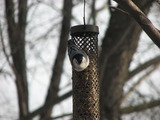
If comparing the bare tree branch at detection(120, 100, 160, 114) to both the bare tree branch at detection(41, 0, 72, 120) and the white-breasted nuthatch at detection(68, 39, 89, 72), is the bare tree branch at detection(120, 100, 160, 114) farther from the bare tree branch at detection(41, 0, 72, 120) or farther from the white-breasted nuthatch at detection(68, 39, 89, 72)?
the white-breasted nuthatch at detection(68, 39, 89, 72)

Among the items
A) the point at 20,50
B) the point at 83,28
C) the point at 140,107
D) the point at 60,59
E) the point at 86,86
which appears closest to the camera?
the point at 83,28

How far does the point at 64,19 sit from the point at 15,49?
836 mm

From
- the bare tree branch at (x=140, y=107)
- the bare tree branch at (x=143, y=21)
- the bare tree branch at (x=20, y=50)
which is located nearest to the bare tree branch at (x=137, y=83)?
the bare tree branch at (x=140, y=107)

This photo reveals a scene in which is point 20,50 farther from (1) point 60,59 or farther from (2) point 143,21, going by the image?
(2) point 143,21

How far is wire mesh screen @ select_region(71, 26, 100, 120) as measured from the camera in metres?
2.47

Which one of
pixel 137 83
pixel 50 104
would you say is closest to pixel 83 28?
pixel 50 104

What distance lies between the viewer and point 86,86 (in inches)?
98.7

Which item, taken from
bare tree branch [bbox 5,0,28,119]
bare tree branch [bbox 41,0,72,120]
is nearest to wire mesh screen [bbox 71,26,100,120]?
bare tree branch [bbox 5,0,28,119]

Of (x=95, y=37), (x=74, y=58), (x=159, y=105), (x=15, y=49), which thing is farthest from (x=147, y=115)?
(x=74, y=58)

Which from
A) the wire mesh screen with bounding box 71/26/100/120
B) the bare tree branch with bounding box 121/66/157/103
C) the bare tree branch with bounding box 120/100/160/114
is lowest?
the wire mesh screen with bounding box 71/26/100/120

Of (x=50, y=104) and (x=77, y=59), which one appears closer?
(x=77, y=59)

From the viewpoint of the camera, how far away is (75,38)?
2.50 meters

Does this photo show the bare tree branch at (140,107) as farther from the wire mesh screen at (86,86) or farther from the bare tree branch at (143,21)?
the bare tree branch at (143,21)

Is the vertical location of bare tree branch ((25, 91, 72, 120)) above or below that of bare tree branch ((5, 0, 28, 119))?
below
